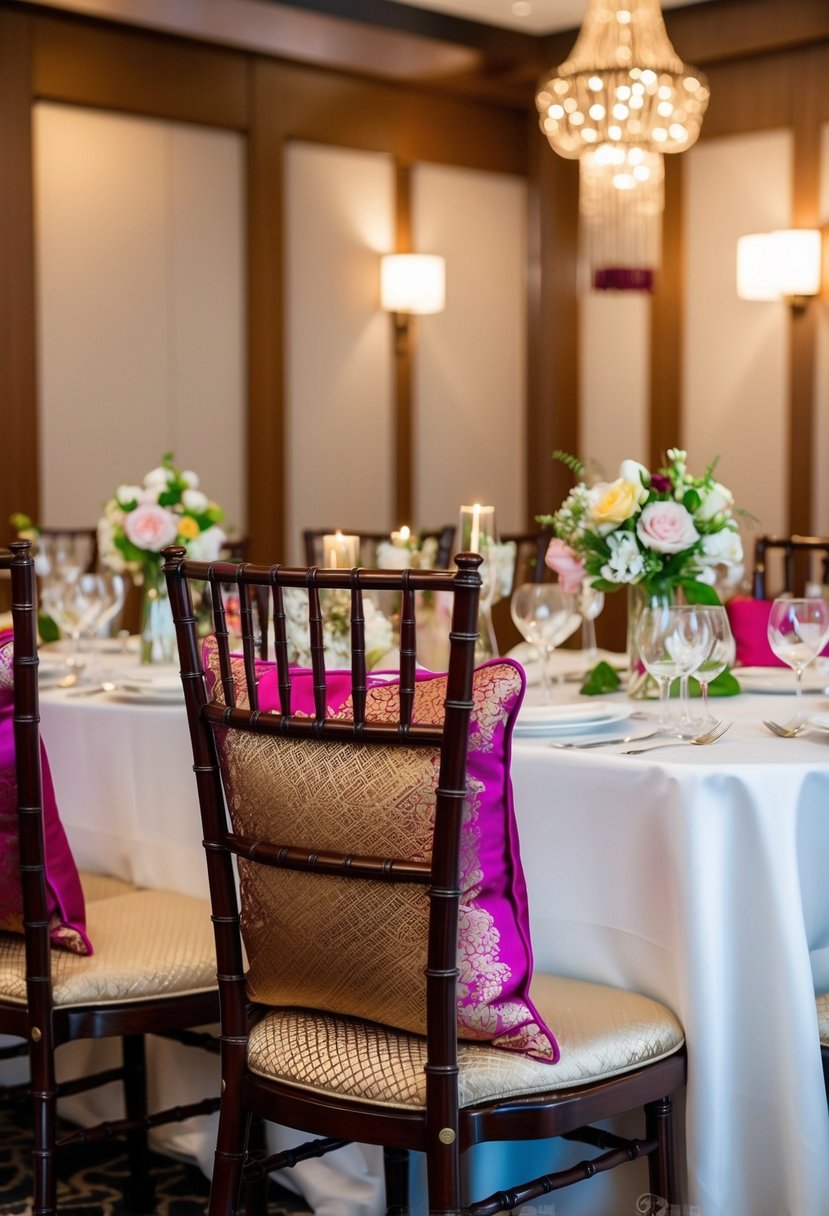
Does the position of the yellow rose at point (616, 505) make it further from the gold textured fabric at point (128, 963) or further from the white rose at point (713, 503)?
the gold textured fabric at point (128, 963)

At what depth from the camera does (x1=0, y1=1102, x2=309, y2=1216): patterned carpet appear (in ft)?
8.30

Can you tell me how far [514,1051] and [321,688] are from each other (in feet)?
1.56

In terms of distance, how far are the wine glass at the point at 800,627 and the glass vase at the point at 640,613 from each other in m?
0.30

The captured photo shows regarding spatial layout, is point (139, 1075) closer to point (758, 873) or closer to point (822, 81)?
point (758, 873)

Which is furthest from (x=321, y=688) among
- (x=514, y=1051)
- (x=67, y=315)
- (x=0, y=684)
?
(x=67, y=315)

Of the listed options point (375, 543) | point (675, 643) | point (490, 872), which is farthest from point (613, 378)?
point (490, 872)

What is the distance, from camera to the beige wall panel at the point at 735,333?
6.25m

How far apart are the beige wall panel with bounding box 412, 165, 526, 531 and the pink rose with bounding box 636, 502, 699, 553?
164 inches

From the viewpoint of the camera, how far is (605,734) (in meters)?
2.25

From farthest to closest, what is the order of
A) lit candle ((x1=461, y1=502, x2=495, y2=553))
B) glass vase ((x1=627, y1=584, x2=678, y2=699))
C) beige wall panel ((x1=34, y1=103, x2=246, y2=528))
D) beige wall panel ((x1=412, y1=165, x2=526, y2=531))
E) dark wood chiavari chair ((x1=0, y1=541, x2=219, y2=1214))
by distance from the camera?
beige wall panel ((x1=412, y1=165, x2=526, y2=531)) < beige wall panel ((x1=34, y1=103, x2=246, y2=528)) < lit candle ((x1=461, y1=502, x2=495, y2=553)) < glass vase ((x1=627, y1=584, x2=678, y2=699)) < dark wood chiavari chair ((x1=0, y1=541, x2=219, y2=1214))

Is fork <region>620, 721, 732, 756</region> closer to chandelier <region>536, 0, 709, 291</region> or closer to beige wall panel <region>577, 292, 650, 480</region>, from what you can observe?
chandelier <region>536, 0, 709, 291</region>

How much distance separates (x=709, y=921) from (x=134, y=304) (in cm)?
438

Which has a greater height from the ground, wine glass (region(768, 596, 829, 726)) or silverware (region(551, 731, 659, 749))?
wine glass (region(768, 596, 829, 726))

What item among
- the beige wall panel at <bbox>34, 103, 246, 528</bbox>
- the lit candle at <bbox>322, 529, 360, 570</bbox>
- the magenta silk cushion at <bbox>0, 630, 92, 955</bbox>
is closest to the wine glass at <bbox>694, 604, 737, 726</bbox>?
the lit candle at <bbox>322, 529, 360, 570</bbox>
